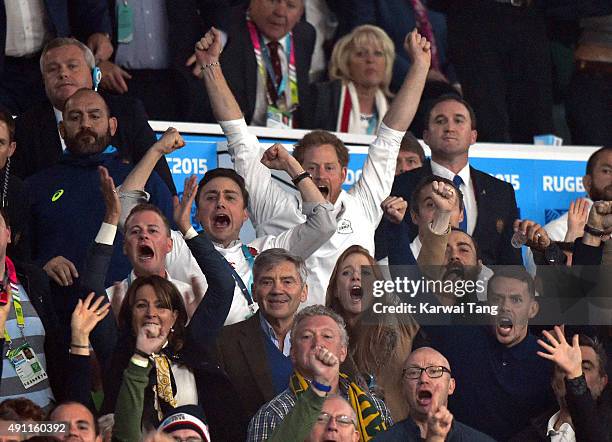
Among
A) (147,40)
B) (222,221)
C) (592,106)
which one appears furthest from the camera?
(592,106)

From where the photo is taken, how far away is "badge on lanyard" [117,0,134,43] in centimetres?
1020

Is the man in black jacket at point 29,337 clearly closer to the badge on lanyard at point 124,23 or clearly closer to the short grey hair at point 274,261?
the short grey hair at point 274,261

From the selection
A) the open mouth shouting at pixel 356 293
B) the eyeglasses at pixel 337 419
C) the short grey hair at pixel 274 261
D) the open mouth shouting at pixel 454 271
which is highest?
the short grey hair at pixel 274 261

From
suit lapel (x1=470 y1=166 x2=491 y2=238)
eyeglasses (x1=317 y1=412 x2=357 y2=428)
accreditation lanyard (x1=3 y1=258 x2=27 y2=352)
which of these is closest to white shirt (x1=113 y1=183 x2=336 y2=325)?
accreditation lanyard (x1=3 y1=258 x2=27 y2=352)

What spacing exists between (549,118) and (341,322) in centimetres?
405

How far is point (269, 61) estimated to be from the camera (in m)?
10.5

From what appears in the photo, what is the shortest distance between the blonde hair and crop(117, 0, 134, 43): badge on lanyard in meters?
1.33

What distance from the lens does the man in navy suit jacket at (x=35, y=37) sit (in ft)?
31.9

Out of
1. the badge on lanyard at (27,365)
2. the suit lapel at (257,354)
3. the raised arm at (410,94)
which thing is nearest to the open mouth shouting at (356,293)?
the suit lapel at (257,354)

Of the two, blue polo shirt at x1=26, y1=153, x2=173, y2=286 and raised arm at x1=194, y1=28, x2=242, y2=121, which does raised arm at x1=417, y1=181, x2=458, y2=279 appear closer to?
raised arm at x1=194, y1=28, x2=242, y2=121

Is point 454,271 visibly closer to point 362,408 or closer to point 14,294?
point 362,408

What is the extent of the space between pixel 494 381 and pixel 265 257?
4.00ft

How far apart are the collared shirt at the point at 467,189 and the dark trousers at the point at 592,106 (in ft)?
6.95

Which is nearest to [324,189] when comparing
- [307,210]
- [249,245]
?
[307,210]
